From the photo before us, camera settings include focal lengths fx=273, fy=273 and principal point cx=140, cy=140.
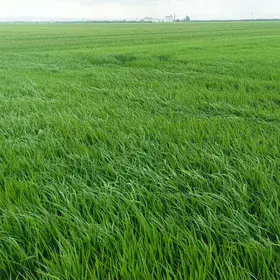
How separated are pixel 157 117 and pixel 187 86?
9.04 ft

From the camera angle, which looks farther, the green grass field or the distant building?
the distant building

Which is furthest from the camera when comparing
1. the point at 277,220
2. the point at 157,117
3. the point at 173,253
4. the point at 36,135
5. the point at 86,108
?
the point at 86,108

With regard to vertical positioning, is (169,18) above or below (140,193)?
above

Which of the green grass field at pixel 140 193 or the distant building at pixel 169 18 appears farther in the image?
the distant building at pixel 169 18

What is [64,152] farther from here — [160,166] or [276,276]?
[276,276]

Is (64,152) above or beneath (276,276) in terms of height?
above

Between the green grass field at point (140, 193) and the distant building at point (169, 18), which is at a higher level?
the distant building at point (169, 18)

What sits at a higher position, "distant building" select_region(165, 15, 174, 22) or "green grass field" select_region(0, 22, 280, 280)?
"distant building" select_region(165, 15, 174, 22)

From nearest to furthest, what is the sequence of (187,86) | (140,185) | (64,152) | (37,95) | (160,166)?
(140,185)
(160,166)
(64,152)
(37,95)
(187,86)

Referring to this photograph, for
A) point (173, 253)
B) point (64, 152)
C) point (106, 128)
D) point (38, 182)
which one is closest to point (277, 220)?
point (173, 253)

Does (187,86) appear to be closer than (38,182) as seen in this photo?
No

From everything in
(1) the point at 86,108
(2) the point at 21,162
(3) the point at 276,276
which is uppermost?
(1) the point at 86,108

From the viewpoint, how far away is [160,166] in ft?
8.13

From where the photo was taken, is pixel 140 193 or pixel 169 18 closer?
pixel 140 193
